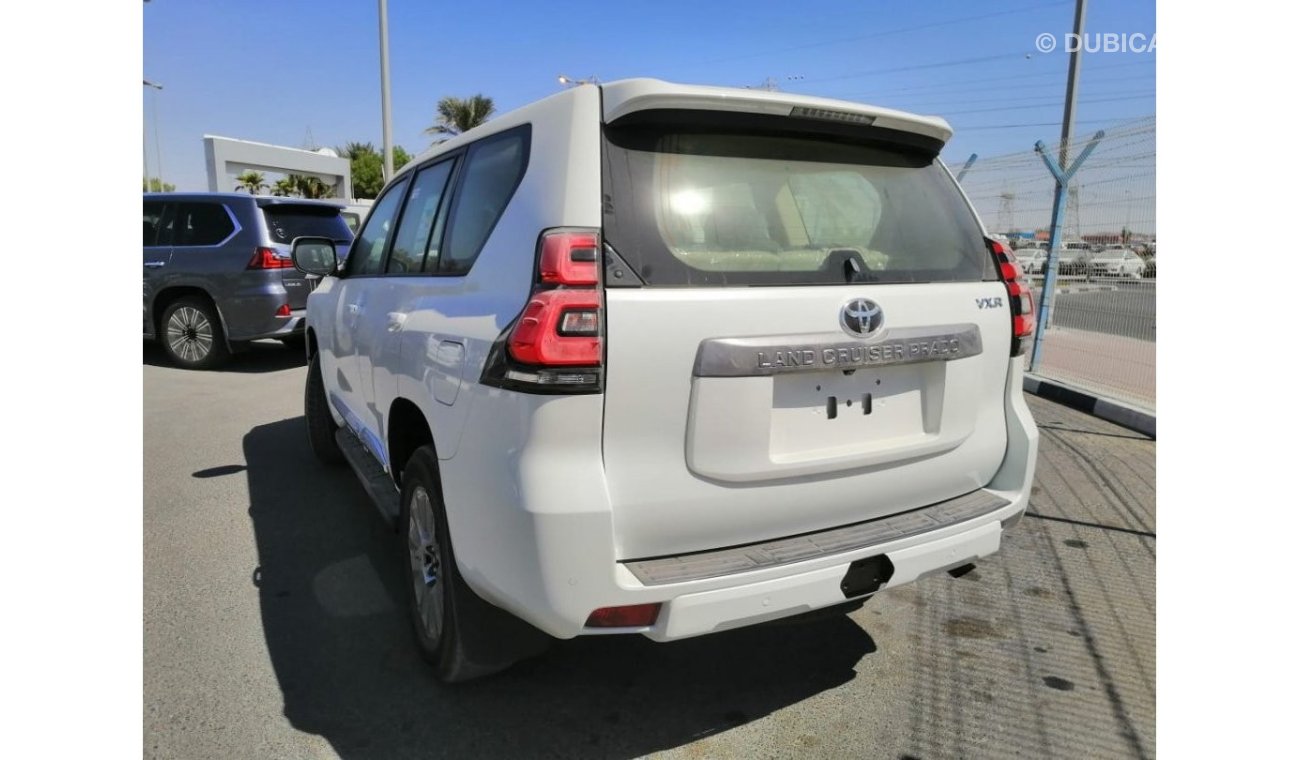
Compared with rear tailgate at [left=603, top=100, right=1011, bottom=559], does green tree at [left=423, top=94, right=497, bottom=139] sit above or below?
above

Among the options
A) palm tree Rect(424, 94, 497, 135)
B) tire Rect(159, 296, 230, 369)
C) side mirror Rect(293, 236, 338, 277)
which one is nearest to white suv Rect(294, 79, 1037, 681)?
side mirror Rect(293, 236, 338, 277)

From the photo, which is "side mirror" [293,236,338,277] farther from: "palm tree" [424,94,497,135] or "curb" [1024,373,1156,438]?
"palm tree" [424,94,497,135]

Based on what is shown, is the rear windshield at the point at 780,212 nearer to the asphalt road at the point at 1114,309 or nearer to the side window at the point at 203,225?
the asphalt road at the point at 1114,309

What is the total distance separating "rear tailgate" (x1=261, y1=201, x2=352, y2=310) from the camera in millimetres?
8891

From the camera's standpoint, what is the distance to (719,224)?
7.29 feet

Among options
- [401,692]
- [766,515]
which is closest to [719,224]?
[766,515]

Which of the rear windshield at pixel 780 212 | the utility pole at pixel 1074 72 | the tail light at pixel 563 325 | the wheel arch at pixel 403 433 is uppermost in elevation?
the utility pole at pixel 1074 72

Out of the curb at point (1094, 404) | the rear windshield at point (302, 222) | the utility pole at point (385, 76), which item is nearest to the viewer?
the curb at point (1094, 404)

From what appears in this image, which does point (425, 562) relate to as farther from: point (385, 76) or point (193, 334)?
point (385, 76)

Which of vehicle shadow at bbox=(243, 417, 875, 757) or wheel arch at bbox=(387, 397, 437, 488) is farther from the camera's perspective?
wheel arch at bbox=(387, 397, 437, 488)

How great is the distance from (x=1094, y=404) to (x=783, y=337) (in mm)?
6118

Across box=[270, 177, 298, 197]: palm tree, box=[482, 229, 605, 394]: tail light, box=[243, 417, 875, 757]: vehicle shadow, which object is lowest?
box=[243, 417, 875, 757]: vehicle shadow

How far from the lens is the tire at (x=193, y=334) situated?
9117mm

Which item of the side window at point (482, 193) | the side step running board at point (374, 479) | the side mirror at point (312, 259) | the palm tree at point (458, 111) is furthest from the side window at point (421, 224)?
the palm tree at point (458, 111)
